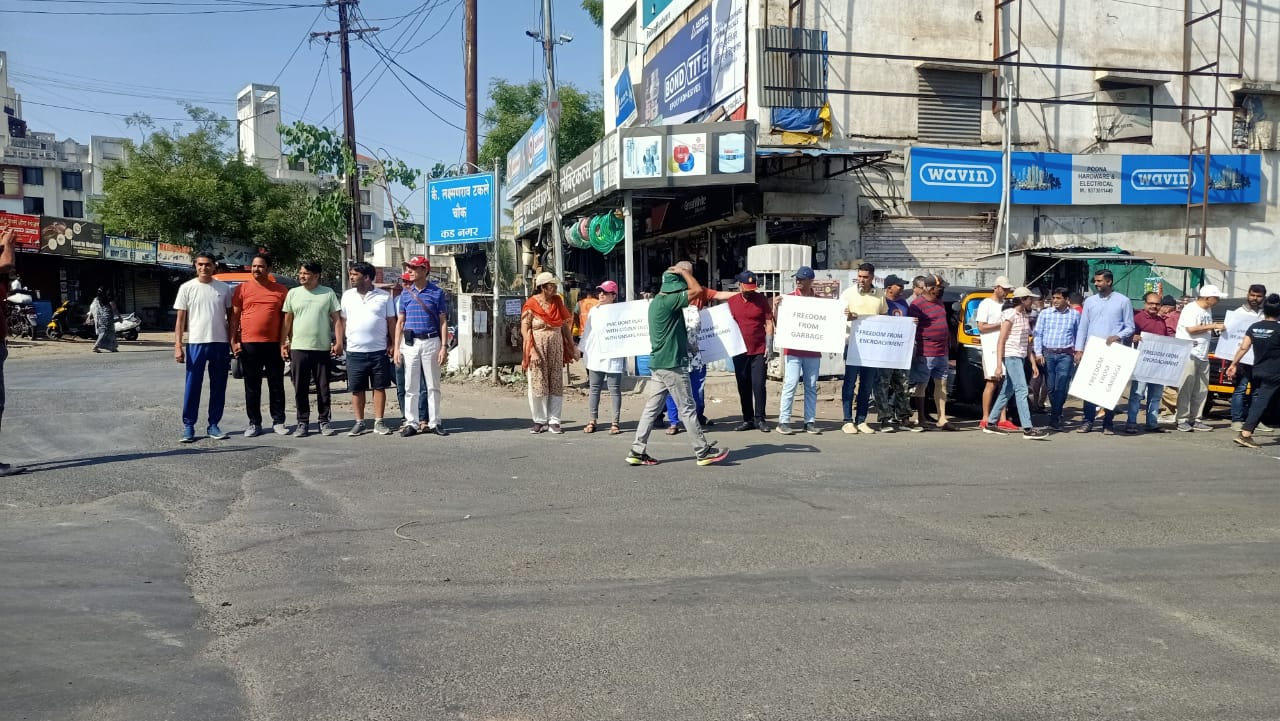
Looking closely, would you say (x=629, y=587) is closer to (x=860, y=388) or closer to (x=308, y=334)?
(x=308, y=334)

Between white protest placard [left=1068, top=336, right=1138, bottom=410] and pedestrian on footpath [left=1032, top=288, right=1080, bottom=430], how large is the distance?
0.15 metres

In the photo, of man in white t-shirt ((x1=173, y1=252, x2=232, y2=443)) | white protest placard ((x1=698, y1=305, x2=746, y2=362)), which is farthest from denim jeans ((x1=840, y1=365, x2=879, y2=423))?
man in white t-shirt ((x1=173, y1=252, x2=232, y2=443))

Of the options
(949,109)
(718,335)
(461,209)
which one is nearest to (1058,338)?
(718,335)

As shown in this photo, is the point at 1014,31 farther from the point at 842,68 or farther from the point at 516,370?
the point at 516,370

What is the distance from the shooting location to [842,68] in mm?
18750

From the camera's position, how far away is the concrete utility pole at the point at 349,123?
27.0 metres

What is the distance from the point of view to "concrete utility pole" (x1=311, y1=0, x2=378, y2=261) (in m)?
27.0

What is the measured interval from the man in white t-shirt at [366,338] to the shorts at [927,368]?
233 inches

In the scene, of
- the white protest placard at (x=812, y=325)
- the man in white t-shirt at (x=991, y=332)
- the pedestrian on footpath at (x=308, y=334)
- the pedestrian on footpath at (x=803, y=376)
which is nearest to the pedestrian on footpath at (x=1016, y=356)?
the man in white t-shirt at (x=991, y=332)

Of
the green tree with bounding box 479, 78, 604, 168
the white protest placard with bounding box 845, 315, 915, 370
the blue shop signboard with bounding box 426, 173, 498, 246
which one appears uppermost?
the green tree with bounding box 479, 78, 604, 168

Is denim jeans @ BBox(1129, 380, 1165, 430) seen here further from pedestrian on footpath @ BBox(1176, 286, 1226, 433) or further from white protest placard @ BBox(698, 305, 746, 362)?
white protest placard @ BBox(698, 305, 746, 362)

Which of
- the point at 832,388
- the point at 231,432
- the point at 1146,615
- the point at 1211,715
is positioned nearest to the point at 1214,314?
the point at 832,388

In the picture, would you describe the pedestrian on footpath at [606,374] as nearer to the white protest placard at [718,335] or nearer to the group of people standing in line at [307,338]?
the white protest placard at [718,335]

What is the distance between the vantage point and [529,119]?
42.8 meters
